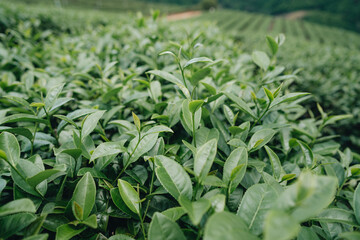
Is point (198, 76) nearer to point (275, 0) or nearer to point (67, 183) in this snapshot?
point (67, 183)

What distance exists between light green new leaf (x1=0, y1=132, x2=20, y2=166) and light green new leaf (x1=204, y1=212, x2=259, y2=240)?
30.7 inches

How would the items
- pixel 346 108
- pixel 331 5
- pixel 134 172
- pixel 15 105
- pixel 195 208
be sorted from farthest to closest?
1. pixel 331 5
2. pixel 346 108
3. pixel 15 105
4. pixel 134 172
5. pixel 195 208

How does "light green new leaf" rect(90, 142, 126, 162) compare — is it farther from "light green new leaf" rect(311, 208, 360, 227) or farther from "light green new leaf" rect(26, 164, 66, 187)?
"light green new leaf" rect(311, 208, 360, 227)

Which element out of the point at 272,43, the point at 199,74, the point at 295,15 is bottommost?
the point at 199,74

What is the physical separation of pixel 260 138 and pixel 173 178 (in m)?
0.47

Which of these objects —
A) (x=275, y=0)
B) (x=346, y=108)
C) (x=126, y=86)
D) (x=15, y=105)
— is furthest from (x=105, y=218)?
(x=275, y=0)

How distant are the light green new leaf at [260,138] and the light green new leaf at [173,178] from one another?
1.18 feet

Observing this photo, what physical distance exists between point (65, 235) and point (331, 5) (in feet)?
268

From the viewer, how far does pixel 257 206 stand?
68 centimetres

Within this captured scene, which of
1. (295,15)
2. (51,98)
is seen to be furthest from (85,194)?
(295,15)

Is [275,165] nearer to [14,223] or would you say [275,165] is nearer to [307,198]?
[307,198]

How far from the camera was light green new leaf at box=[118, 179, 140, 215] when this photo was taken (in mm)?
729

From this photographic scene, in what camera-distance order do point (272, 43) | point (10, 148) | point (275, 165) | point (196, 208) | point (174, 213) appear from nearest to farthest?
point (196, 208) → point (174, 213) → point (10, 148) → point (275, 165) → point (272, 43)

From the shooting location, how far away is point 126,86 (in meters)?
1.43
